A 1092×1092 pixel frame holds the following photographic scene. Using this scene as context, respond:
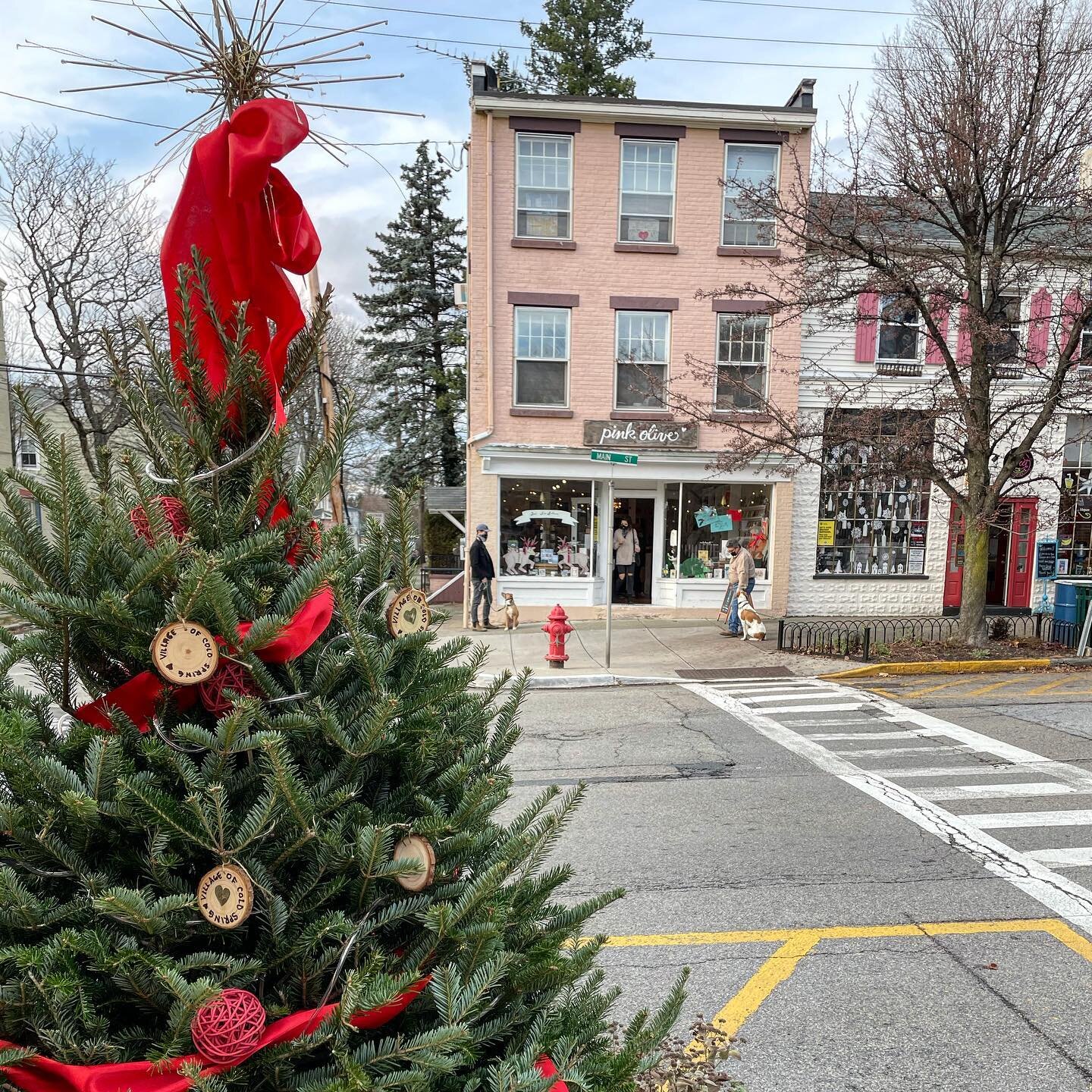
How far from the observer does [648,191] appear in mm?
16953

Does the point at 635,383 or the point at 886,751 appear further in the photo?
the point at 635,383

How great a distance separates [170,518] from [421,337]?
27.9 m

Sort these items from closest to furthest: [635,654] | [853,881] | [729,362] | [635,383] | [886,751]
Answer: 1. [853,881]
2. [886,751]
3. [635,654]
4. [635,383]
5. [729,362]

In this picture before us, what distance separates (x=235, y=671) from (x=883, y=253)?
12.9 metres

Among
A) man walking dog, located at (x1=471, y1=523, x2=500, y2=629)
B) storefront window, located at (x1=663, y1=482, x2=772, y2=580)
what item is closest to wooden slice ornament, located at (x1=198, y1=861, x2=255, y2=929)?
man walking dog, located at (x1=471, y1=523, x2=500, y2=629)

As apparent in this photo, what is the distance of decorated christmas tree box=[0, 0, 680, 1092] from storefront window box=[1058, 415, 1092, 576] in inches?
785

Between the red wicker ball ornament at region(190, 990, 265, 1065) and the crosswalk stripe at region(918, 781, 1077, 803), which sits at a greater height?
the red wicker ball ornament at region(190, 990, 265, 1065)

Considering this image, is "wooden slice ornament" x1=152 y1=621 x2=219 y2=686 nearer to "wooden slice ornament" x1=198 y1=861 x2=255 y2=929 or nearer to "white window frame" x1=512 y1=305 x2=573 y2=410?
"wooden slice ornament" x1=198 y1=861 x2=255 y2=929

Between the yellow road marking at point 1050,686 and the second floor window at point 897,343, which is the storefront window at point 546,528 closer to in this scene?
the second floor window at point 897,343

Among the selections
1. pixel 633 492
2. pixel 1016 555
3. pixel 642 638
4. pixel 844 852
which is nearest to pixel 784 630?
pixel 642 638

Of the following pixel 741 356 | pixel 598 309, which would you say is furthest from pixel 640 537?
pixel 598 309

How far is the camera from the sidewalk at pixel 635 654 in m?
12.2

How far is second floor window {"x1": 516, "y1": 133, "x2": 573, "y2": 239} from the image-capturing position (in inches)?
655

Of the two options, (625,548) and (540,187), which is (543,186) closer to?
(540,187)
